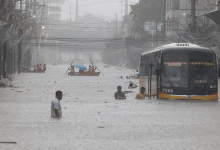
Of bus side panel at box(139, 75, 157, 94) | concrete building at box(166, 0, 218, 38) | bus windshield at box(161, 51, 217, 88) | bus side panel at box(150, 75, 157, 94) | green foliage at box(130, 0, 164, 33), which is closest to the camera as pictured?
bus windshield at box(161, 51, 217, 88)

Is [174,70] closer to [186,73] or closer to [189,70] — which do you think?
[186,73]

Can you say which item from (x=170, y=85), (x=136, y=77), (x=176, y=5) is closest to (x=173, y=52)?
(x=170, y=85)

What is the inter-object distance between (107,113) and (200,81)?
29.0ft

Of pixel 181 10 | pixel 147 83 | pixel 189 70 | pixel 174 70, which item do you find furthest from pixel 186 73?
pixel 181 10

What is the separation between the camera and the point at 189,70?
28.6 meters

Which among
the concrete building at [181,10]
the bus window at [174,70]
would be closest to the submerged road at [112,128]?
the bus window at [174,70]

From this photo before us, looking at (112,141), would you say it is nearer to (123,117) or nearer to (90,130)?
(90,130)

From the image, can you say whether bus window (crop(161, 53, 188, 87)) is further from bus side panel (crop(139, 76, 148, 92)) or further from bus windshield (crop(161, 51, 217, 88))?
bus side panel (crop(139, 76, 148, 92))

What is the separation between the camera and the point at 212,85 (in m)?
28.4

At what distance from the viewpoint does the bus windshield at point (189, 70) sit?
93.0 ft

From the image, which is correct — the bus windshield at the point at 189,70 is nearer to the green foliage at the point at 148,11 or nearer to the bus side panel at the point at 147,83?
the bus side panel at the point at 147,83

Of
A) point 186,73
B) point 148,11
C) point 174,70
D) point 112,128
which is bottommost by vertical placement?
point 112,128

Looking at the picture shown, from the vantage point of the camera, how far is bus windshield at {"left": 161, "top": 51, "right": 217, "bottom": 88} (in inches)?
1117

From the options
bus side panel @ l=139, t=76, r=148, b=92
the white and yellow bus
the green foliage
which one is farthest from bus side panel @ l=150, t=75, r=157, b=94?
the green foliage
